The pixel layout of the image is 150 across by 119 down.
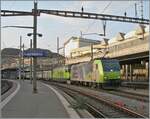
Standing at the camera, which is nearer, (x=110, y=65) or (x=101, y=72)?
(x=101, y=72)

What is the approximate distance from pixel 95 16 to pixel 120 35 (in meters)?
67.4

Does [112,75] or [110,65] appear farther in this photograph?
[110,65]

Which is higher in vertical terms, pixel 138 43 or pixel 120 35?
pixel 120 35

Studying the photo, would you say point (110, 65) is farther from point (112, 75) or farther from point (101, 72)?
point (101, 72)

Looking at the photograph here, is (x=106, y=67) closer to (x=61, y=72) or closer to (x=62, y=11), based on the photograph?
(x=62, y=11)

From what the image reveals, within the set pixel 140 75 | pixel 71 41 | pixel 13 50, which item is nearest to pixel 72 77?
pixel 140 75

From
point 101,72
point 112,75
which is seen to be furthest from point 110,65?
point 101,72

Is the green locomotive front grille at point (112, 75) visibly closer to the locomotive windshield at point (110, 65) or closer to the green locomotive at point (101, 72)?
the green locomotive at point (101, 72)

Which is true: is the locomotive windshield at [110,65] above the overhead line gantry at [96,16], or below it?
below

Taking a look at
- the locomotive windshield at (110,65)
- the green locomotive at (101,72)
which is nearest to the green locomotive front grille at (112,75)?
the green locomotive at (101,72)

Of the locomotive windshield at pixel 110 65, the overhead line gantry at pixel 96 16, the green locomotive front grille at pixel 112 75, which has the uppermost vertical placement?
the overhead line gantry at pixel 96 16

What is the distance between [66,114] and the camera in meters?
15.7

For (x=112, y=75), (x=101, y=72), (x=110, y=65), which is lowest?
(x=112, y=75)

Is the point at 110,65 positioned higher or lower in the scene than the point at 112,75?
higher
